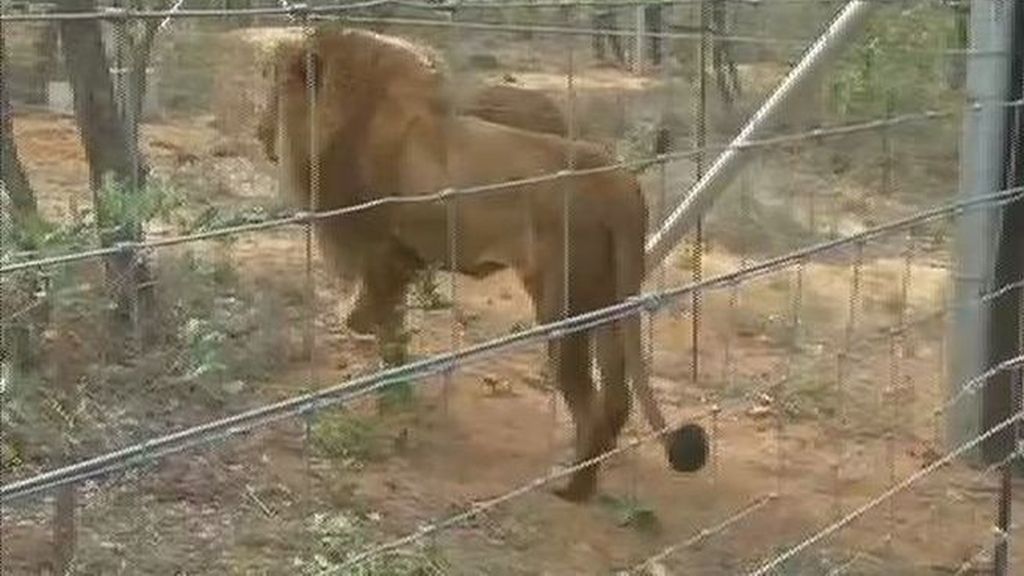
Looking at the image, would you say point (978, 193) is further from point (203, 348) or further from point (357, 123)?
point (203, 348)

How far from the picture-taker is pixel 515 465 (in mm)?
4332

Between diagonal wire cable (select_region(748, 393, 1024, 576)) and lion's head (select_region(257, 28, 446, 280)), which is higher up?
lion's head (select_region(257, 28, 446, 280))

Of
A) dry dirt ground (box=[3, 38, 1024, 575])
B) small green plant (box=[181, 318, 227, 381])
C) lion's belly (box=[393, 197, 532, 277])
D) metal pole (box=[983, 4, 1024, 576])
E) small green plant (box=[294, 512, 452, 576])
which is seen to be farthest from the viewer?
metal pole (box=[983, 4, 1024, 576])

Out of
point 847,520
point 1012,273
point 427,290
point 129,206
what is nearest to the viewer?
point 129,206

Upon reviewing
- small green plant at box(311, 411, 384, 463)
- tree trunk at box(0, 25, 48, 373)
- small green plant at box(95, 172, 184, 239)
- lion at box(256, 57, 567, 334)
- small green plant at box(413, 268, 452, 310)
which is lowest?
small green plant at box(311, 411, 384, 463)

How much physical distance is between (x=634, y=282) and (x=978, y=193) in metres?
1.21

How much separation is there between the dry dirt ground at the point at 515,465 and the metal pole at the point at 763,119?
123 mm

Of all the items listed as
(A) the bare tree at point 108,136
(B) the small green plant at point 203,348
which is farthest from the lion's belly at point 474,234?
(A) the bare tree at point 108,136

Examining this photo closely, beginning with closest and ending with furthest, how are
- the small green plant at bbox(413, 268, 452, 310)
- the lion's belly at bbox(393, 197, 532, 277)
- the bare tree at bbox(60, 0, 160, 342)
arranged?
1. the bare tree at bbox(60, 0, 160, 342)
2. the lion's belly at bbox(393, 197, 532, 277)
3. the small green plant at bbox(413, 268, 452, 310)

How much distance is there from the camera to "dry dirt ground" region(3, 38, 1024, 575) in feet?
11.4

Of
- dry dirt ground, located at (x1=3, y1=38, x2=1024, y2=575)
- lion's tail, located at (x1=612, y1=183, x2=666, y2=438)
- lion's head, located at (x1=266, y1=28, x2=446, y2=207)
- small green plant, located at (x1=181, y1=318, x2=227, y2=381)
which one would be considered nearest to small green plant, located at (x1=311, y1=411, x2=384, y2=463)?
dry dirt ground, located at (x1=3, y1=38, x2=1024, y2=575)

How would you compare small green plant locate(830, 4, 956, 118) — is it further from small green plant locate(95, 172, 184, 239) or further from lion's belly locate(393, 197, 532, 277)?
small green plant locate(95, 172, 184, 239)

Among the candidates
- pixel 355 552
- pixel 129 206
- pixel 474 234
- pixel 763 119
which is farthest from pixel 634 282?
pixel 129 206

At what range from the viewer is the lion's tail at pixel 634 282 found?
3.91 meters
